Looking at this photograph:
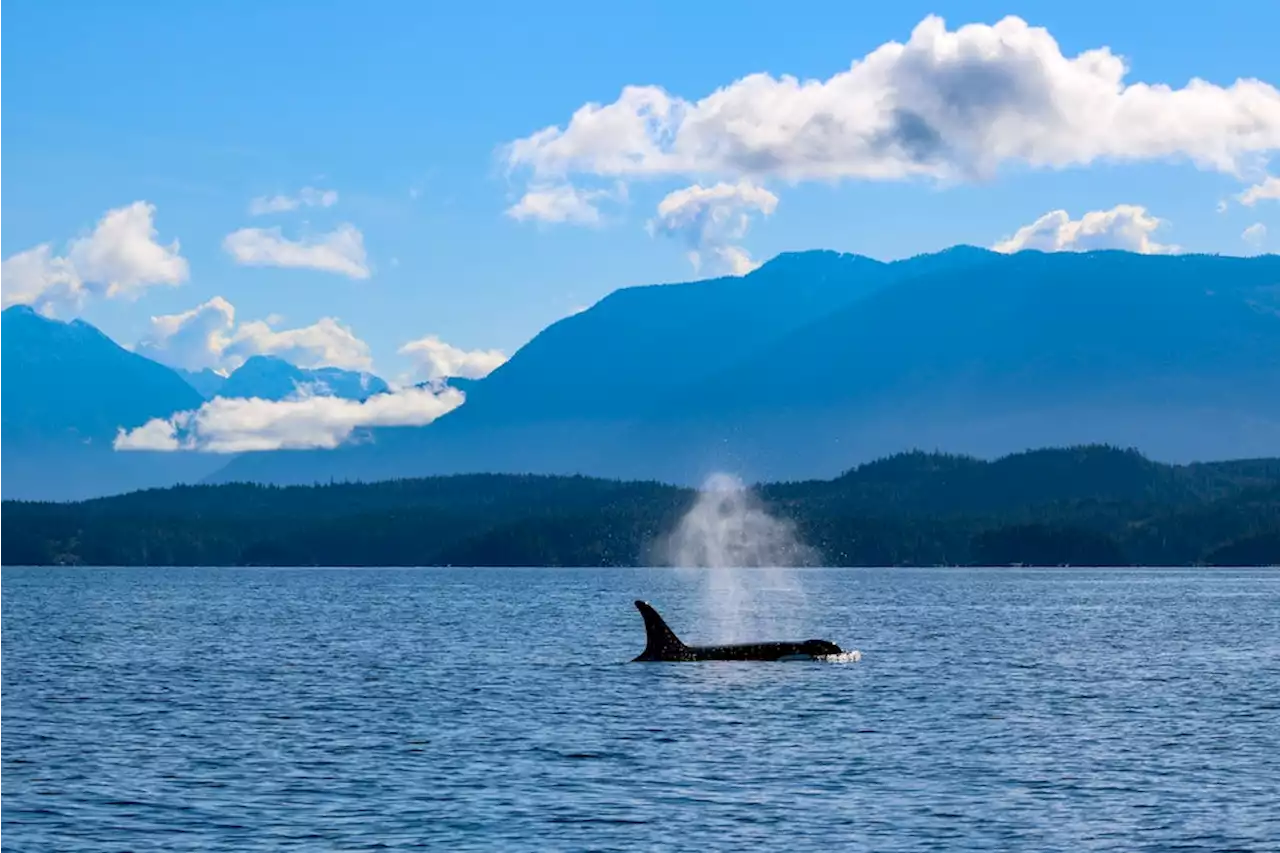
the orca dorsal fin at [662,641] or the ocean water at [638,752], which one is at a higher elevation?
the orca dorsal fin at [662,641]

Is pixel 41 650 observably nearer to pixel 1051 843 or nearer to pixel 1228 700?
pixel 1228 700

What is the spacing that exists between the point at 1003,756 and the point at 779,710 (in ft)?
56.3

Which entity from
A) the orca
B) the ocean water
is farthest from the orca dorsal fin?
the ocean water

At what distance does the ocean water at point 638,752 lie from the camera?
5175 cm

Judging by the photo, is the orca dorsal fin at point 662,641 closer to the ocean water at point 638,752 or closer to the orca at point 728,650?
the orca at point 728,650

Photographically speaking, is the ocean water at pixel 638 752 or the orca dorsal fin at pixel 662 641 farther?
the orca dorsal fin at pixel 662 641

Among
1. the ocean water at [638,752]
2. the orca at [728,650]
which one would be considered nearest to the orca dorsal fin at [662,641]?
the orca at [728,650]

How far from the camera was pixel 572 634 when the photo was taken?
513 ft

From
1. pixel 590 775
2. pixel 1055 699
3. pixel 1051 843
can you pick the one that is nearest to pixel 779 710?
pixel 1055 699

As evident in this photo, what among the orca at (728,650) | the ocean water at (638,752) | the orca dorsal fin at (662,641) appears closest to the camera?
the ocean water at (638,752)

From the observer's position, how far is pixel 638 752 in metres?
68.1

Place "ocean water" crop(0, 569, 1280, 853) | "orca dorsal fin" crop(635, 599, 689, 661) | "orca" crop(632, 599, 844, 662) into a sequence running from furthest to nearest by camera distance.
Answer: "orca dorsal fin" crop(635, 599, 689, 661), "orca" crop(632, 599, 844, 662), "ocean water" crop(0, 569, 1280, 853)

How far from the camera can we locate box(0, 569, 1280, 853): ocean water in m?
51.8

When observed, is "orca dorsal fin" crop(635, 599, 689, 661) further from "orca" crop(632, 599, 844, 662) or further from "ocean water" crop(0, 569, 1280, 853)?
"ocean water" crop(0, 569, 1280, 853)
